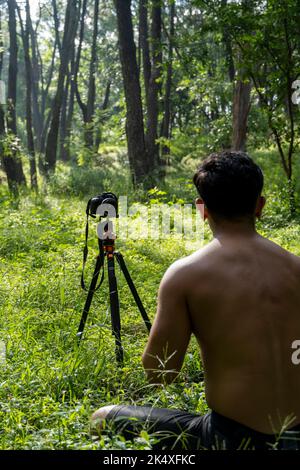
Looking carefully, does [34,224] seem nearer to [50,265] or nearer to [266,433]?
[50,265]

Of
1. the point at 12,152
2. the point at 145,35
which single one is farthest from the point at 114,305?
the point at 145,35

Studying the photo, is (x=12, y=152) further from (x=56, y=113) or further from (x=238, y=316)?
(x=238, y=316)

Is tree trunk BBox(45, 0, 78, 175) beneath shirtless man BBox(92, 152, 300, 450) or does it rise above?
above

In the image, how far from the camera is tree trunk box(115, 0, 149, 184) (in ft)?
41.1

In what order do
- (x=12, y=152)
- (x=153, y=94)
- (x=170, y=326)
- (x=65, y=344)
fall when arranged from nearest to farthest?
(x=170, y=326) → (x=65, y=344) → (x=12, y=152) → (x=153, y=94)

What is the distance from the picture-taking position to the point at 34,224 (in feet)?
29.4

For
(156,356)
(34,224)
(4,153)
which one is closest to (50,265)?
(34,224)

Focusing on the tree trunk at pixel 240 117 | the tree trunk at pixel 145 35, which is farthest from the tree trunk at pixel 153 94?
the tree trunk at pixel 240 117

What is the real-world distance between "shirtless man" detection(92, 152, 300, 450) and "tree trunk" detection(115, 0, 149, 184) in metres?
11.1

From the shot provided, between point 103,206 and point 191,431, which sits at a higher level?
point 103,206

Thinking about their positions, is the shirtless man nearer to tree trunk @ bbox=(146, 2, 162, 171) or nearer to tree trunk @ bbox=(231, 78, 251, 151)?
tree trunk @ bbox=(231, 78, 251, 151)

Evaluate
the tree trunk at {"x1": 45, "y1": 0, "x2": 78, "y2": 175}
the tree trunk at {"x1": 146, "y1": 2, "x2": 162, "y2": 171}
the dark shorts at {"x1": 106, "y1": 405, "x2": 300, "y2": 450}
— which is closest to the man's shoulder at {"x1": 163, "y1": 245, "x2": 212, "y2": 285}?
the dark shorts at {"x1": 106, "y1": 405, "x2": 300, "y2": 450}

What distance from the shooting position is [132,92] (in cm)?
1305

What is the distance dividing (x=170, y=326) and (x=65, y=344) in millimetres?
2241
